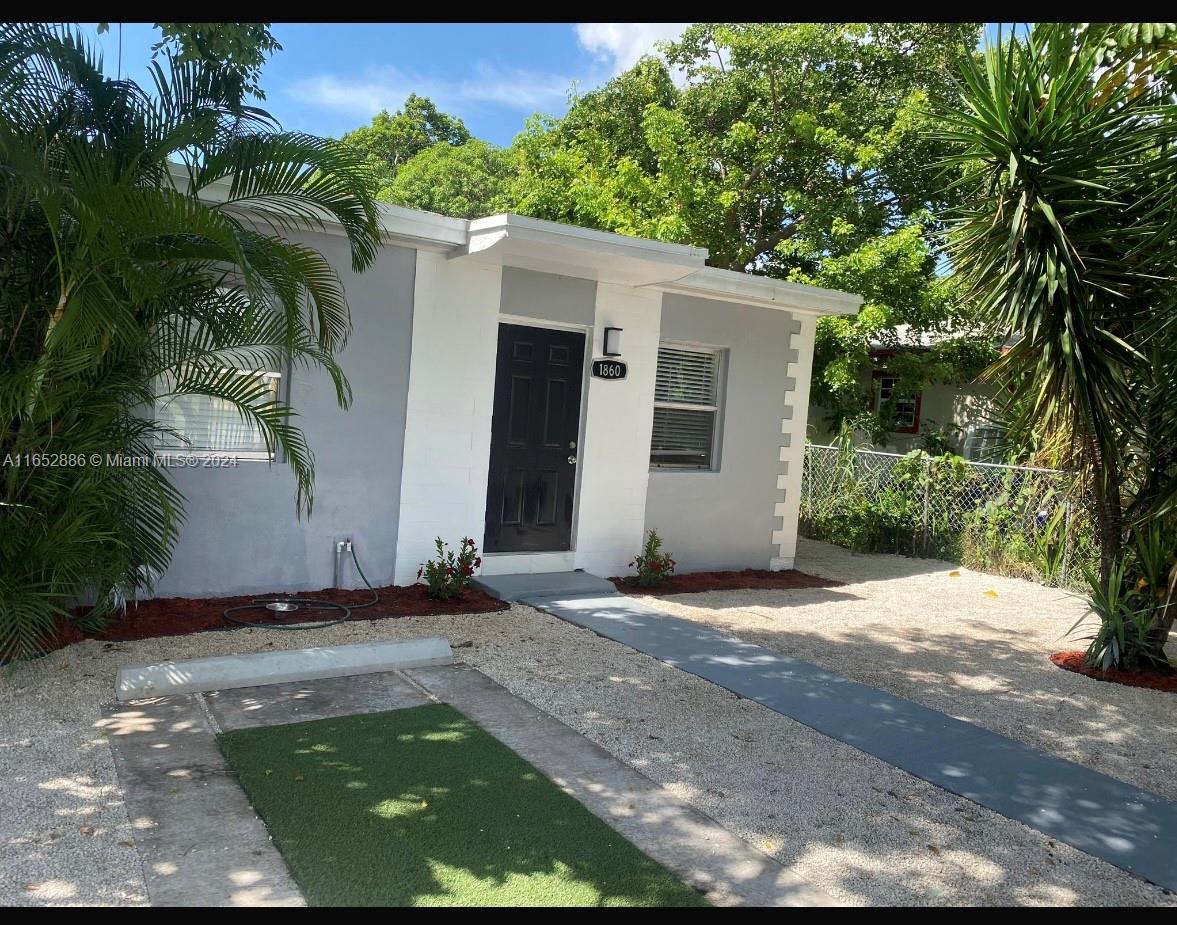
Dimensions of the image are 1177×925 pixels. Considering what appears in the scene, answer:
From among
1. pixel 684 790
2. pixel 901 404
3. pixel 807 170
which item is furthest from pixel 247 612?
pixel 901 404

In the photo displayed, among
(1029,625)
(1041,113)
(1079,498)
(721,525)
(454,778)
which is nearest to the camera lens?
(454,778)

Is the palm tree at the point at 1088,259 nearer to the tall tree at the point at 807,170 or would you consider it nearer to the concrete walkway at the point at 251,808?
the concrete walkway at the point at 251,808

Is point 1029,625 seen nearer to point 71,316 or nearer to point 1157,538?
point 1157,538

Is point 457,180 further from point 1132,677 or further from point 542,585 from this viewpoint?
point 1132,677

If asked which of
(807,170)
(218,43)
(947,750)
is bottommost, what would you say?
(947,750)

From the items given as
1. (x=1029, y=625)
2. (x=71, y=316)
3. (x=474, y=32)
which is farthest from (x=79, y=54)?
(x=474, y=32)

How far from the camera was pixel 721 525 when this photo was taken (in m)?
9.80

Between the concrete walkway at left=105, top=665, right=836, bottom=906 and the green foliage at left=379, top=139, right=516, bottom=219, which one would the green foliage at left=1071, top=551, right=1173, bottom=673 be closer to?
the concrete walkway at left=105, top=665, right=836, bottom=906

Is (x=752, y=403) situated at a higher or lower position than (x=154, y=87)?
lower

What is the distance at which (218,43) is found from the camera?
16.3 ft

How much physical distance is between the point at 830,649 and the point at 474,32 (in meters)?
22.4

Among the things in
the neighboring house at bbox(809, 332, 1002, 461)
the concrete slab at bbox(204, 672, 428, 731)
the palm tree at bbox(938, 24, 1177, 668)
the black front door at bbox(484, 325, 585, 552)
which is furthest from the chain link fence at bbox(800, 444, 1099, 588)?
the concrete slab at bbox(204, 672, 428, 731)

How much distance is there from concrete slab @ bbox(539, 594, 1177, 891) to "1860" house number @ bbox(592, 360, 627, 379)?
2.49 m

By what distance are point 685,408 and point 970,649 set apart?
11.9 feet
